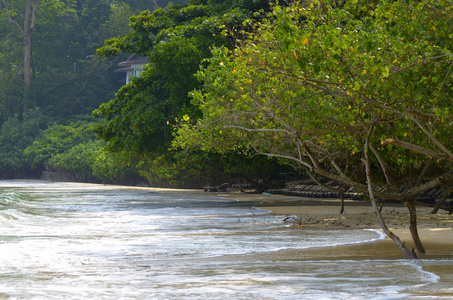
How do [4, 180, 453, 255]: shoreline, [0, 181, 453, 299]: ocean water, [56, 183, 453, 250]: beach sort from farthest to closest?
1. [56, 183, 453, 250]: beach
2. [4, 180, 453, 255]: shoreline
3. [0, 181, 453, 299]: ocean water

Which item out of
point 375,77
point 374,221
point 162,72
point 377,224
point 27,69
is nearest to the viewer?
point 375,77

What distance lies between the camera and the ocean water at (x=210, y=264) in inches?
330

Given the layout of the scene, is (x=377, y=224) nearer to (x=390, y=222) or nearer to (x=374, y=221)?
(x=390, y=222)

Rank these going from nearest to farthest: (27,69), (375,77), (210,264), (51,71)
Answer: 1. (375,77)
2. (210,264)
3. (27,69)
4. (51,71)

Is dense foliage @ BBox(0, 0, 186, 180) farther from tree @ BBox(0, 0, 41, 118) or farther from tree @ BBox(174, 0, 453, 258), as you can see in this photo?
tree @ BBox(174, 0, 453, 258)

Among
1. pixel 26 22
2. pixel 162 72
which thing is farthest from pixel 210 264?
pixel 26 22

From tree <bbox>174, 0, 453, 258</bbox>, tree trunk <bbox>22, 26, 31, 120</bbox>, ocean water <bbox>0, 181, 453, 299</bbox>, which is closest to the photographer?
ocean water <bbox>0, 181, 453, 299</bbox>

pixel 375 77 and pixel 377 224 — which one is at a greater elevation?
pixel 375 77

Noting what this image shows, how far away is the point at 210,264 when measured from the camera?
10.8 meters

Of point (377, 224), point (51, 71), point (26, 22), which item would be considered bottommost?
point (377, 224)

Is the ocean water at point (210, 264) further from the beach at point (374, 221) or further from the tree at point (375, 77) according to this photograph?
the tree at point (375, 77)

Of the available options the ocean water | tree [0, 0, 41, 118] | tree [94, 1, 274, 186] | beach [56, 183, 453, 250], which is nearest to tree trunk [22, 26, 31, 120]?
tree [0, 0, 41, 118]

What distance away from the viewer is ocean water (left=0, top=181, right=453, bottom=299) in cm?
838

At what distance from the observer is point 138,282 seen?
29.9 ft
